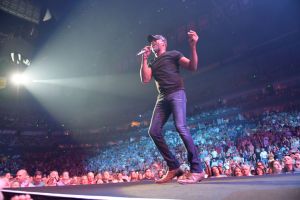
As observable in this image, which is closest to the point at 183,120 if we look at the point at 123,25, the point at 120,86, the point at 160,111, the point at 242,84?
the point at 160,111

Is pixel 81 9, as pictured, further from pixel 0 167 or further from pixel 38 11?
pixel 0 167

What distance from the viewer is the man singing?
2.62 meters

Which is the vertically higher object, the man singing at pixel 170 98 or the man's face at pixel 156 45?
the man's face at pixel 156 45

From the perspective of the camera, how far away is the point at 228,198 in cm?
153

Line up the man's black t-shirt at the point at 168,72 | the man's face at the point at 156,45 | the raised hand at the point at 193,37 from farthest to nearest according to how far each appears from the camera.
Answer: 1. the man's face at the point at 156,45
2. the man's black t-shirt at the point at 168,72
3. the raised hand at the point at 193,37

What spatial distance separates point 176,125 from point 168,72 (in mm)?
540

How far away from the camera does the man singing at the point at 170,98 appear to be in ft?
8.59

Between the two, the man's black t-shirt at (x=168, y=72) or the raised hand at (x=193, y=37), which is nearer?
the raised hand at (x=193, y=37)

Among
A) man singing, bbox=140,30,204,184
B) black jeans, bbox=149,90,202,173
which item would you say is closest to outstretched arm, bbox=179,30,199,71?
man singing, bbox=140,30,204,184

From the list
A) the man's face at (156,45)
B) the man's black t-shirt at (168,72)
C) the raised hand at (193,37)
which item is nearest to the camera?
the raised hand at (193,37)

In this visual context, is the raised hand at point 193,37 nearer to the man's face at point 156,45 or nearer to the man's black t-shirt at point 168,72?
the man's black t-shirt at point 168,72

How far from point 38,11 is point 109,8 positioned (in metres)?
2.63

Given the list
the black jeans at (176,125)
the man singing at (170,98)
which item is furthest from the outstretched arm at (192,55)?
the black jeans at (176,125)

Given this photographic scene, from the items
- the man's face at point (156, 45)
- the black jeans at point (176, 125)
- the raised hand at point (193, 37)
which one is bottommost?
the black jeans at point (176, 125)
